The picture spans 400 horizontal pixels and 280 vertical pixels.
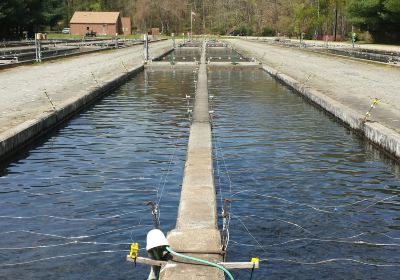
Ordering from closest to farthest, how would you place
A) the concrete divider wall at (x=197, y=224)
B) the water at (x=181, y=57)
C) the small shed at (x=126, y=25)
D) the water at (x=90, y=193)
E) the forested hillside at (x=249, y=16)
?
the concrete divider wall at (x=197, y=224) → the water at (x=90, y=193) → the water at (x=181, y=57) → the forested hillside at (x=249, y=16) → the small shed at (x=126, y=25)

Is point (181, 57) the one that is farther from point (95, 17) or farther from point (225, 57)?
point (95, 17)

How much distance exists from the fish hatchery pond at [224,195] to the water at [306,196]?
27 mm

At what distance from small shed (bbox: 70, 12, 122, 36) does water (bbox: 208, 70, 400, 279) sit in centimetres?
14219

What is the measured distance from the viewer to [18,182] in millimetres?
13328

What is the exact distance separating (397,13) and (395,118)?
6205 cm

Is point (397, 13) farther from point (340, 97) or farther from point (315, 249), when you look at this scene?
point (315, 249)

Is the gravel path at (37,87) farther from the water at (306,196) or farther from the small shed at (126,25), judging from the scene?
the small shed at (126,25)

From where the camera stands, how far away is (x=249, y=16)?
195 metres

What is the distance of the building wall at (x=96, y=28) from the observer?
158625 millimetres

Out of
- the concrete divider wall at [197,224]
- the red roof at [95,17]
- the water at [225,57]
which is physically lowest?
the concrete divider wall at [197,224]

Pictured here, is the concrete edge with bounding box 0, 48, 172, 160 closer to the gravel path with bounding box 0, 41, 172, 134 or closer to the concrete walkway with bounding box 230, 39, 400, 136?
the gravel path with bounding box 0, 41, 172, 134

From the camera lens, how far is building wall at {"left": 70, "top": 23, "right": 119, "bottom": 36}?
15862cm

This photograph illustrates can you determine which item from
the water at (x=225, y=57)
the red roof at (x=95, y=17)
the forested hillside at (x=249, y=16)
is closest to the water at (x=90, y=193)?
the water at (x=225, y=57)

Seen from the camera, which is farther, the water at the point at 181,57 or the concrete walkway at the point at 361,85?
the water at the point at 181,57
